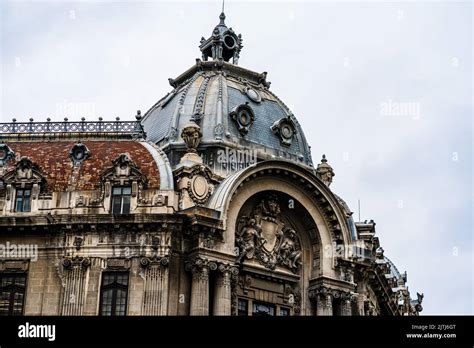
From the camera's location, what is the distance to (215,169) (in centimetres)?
5144

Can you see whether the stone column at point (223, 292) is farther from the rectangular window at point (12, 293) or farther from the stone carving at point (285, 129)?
the stone carving at point (285, 129)

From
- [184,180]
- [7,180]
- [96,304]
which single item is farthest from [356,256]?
[7,180]

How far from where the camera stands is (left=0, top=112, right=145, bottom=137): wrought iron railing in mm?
51625

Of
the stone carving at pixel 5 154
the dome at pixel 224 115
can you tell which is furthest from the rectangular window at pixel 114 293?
the dome at pixel 224 115

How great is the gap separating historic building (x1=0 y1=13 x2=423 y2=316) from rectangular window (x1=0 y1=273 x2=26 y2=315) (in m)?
0.06

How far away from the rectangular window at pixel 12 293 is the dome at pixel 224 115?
12.1 meters

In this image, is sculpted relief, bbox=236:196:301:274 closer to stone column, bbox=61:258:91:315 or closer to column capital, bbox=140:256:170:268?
column capital, bbox=140:256:170:268

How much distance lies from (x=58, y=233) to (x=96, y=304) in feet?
13.9

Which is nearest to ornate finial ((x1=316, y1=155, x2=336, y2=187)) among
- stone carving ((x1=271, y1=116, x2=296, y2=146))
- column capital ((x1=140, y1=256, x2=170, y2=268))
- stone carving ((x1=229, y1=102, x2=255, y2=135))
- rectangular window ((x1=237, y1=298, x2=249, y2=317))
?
stone carving ((x1=271, y1=116, x2=296, y2=146))

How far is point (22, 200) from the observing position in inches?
1822

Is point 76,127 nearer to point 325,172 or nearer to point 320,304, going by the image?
point 325,172

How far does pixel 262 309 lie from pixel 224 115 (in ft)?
41.5

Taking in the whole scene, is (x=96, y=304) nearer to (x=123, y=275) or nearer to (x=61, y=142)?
(x=123, y=275)

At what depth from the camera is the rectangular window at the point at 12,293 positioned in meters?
44.1
